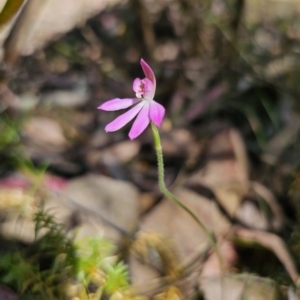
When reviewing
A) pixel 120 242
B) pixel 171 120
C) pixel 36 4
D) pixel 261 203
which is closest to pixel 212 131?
pixel 171 120

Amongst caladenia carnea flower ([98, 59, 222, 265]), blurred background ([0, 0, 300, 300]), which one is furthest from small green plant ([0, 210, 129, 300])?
caladenia carnea flower ([98, 59, 222, 265])

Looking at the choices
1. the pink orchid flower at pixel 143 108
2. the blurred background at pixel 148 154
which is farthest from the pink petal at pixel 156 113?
the blurred background at pixel 148 154

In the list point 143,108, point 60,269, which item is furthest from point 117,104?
point 60,269

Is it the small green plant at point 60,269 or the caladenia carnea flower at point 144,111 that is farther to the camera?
the small green plant at point 60,269

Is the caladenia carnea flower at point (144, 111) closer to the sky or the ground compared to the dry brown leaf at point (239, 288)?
closer to the sky

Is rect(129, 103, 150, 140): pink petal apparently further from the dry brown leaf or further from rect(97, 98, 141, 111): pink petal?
the dry brown leaf

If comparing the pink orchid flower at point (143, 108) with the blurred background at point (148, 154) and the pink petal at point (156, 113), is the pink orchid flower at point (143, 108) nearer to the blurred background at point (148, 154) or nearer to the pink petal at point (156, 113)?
the pink petal at point (156, 113)
